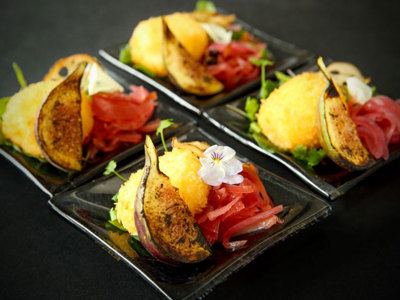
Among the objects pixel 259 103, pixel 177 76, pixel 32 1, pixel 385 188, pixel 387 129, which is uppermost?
pixel 32 1

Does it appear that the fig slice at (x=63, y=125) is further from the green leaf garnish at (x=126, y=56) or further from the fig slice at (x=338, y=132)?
the fig slice at (x=338, y=132)

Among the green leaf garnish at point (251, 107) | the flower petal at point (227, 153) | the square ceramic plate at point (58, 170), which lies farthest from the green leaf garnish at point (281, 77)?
the flower petal at point (227, 153)

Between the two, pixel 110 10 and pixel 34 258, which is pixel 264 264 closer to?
pixel 34 258

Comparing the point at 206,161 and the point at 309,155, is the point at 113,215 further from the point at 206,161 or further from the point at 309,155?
the point at 309,155

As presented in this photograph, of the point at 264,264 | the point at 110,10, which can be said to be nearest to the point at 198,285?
the point at 264,264

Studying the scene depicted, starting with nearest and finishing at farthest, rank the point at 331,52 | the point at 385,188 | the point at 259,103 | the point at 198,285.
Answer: the point at 198,285
the point at 385,188
the point at 259,103
the point at 331,52

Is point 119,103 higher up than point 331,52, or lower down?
higher up
